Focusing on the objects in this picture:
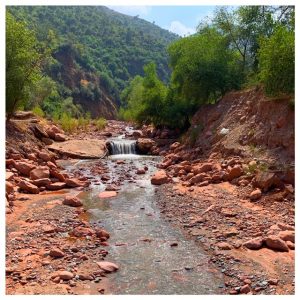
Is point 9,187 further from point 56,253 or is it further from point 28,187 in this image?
point 56,253

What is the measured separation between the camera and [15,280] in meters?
7.38

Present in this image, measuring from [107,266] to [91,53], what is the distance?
9804 cm

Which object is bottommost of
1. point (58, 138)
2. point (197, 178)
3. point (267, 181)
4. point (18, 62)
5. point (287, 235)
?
point (287, 235)

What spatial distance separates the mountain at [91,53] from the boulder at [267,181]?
6047cm

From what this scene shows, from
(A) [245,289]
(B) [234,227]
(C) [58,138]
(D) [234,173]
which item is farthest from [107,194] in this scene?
(C) [58,138]

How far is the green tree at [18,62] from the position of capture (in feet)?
64.8

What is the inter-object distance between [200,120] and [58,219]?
53.9 ft

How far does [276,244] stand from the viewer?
918cm

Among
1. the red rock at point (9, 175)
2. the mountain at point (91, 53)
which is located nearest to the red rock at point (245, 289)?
the red rock at point (9, 175)

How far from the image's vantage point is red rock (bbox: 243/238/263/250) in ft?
30.8

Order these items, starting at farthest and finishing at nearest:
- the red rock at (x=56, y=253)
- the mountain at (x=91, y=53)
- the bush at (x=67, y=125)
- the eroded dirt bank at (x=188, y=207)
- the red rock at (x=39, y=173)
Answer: the mountain at (x=91, y=53)
the bush at (x=67, y=125)
the red rock at (x=39, y=173)
the red rock at (x=56, y=253)
the eroded dirt bank at (x=188, y=207)

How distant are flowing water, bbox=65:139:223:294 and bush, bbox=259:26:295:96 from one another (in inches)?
286

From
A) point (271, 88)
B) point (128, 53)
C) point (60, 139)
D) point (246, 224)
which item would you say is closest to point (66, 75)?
point (128, 53)

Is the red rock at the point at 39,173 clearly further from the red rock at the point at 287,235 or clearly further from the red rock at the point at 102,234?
the red rock at the point at 287,235
